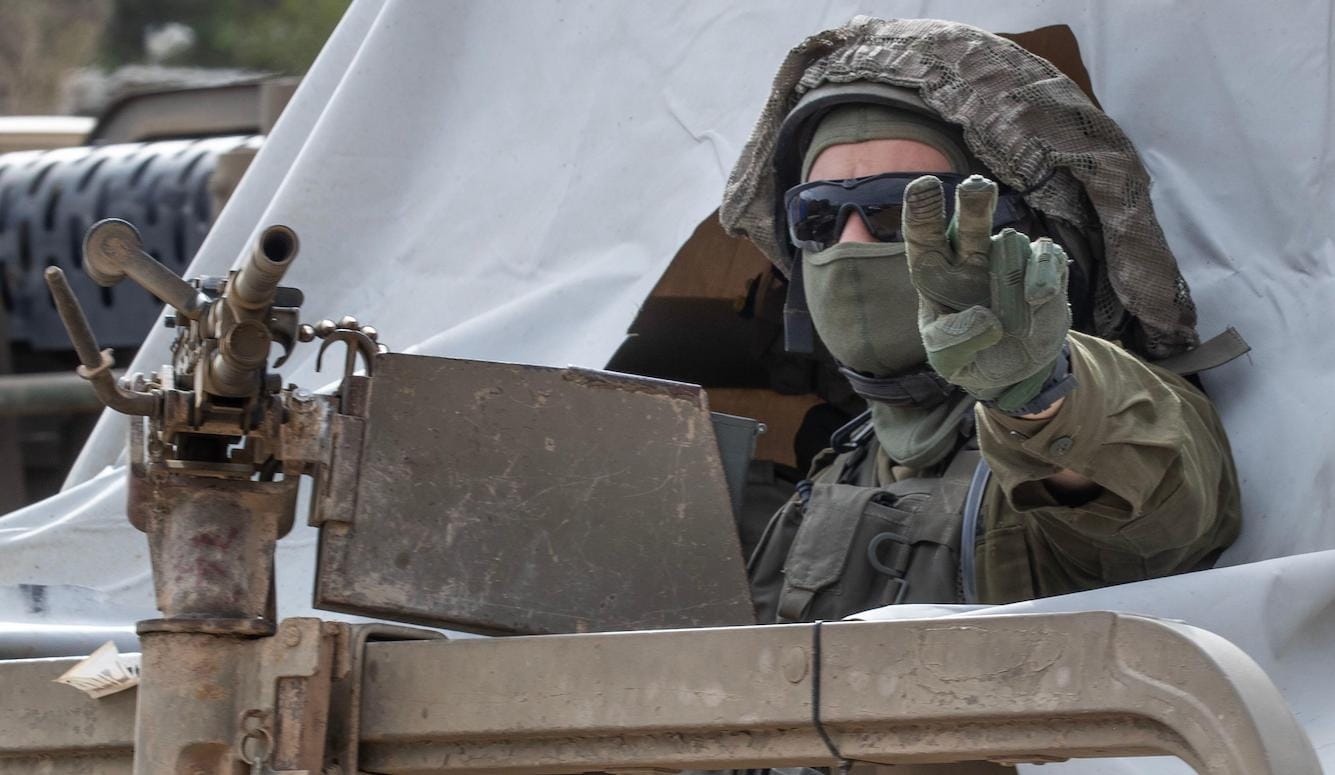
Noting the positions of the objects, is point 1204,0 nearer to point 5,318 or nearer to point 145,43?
point 5,318

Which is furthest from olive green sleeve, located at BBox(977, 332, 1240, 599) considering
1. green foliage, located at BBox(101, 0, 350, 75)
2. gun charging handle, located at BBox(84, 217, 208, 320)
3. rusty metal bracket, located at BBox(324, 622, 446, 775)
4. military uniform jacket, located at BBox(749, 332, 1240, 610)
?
green foliage, located at BBox(101, 0, 350, 75)

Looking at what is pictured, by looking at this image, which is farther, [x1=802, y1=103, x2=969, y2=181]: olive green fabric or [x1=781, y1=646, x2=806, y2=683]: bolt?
[x1=802, y1=103, x2=969, y2=181]: olive green fabric

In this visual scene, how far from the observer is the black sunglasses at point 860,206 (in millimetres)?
2123

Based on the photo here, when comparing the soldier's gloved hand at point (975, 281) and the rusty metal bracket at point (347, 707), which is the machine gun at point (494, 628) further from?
the soldier's gloved hand at point (975, 281)

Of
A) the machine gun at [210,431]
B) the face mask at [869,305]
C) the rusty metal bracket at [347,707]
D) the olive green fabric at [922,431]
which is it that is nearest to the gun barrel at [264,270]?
the machine gun at [210,431]

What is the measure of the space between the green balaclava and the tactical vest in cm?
5

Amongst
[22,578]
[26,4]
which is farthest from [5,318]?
[26,4]

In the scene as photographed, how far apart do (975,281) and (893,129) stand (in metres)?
0.69

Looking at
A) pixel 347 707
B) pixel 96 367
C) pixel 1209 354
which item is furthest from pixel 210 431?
pixel 1209 354

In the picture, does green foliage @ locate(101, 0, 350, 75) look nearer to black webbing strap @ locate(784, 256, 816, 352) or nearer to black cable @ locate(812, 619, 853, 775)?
black webbing strap @ locate(784, 256, 816, 352)

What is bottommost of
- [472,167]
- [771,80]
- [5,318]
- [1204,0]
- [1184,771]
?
[5,318]

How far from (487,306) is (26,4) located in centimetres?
1407

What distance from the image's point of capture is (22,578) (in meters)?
2.53

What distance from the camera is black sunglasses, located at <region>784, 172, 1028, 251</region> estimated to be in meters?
2.12
